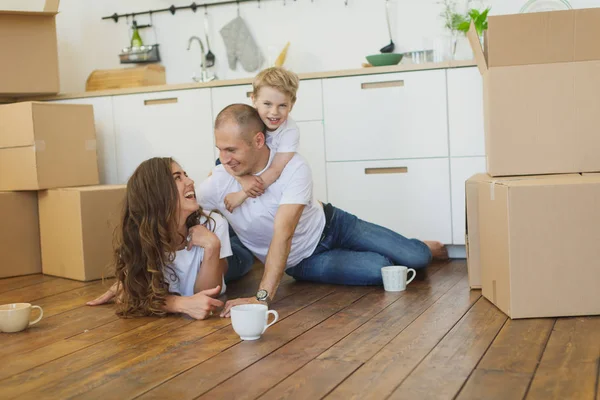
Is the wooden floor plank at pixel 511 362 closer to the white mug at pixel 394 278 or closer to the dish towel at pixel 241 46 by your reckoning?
the white mug at pixel 394 278

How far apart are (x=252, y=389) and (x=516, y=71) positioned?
4.43ft

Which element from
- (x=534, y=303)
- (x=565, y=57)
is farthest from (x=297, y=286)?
(x=565, y=57)

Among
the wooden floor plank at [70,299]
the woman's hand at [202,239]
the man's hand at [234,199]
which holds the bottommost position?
the wooden floor plank at [70,299]

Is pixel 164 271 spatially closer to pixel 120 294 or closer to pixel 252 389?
pixel 120 294

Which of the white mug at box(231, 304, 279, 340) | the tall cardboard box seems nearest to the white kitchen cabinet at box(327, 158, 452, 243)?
the tall cardboard box

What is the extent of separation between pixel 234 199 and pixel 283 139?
0.27 m

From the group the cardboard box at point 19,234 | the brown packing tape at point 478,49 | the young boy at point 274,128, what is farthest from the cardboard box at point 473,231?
the cardboard box at point 19,234

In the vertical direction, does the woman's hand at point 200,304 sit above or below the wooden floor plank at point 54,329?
above

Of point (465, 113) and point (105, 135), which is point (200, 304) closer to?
point (465, 113)

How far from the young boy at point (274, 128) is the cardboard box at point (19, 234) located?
1.30 metres

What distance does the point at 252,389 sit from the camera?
164 cm

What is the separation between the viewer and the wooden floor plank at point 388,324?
1.91 m

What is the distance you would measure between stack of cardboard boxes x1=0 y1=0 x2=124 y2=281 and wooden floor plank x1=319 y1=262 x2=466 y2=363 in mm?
1382

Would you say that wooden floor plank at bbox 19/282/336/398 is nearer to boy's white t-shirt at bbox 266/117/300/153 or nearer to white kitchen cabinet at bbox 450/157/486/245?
boy's white t-shirt at bbox 266/117/300/153
